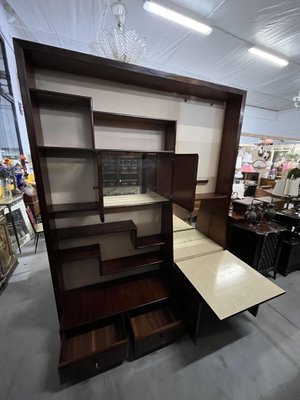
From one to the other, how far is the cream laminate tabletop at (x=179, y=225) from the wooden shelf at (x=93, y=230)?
56 cm

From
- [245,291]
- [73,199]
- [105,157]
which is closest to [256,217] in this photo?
[245,291]

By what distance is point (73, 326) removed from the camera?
1362 mm

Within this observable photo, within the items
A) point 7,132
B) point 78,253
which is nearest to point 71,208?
point 78,253

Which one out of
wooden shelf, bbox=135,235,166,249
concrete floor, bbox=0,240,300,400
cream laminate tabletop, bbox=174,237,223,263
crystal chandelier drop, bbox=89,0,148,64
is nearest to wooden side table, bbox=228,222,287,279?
concrete floor, bbox=0,240,300,400

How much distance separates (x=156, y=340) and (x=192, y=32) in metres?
4.48

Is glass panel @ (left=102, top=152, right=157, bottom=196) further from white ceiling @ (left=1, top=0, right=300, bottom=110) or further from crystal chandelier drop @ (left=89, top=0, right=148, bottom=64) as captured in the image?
white ceiling @ (left=1, top=0, right=300, bottom=110)

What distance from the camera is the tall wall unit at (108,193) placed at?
3.92 feet

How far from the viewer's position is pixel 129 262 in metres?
1.77

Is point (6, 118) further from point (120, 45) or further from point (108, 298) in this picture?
point (108, 298)

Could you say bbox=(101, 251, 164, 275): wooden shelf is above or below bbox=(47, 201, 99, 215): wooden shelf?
below

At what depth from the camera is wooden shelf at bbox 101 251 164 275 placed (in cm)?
165

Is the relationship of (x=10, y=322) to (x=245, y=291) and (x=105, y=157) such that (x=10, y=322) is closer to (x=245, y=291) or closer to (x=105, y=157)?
(x=105, y=157)

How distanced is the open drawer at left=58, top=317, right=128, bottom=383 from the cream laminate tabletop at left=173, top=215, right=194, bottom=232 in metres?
1.06

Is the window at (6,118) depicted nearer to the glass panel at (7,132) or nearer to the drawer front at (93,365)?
the glass panel at (7,132)
